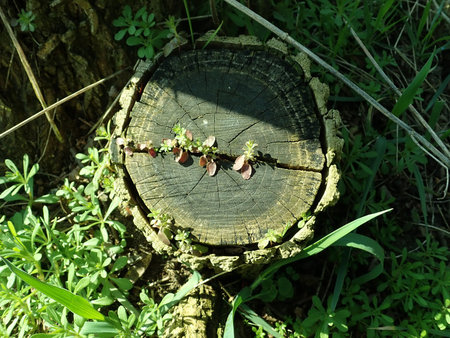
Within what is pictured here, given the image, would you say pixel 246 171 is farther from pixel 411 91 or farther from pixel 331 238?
pixel 411 91

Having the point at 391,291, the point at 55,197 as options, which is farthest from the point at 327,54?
the point at 55,197

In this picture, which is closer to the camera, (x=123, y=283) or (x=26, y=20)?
(x=123, y=283)

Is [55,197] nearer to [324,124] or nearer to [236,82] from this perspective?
[236,82]

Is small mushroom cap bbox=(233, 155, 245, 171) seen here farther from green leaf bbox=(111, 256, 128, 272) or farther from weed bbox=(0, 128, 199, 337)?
green leaf bbox=(111, 256, 128, 272)

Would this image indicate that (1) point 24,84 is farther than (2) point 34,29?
Yes

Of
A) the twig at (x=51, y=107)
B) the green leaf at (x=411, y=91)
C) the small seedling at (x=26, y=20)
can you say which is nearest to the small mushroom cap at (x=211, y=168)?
the twig at (x=51, y=107)

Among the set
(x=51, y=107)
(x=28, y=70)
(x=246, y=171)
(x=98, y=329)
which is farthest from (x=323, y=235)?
(x=28, y=70)

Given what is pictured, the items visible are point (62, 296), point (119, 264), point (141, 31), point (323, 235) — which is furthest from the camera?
point (323, 235)
